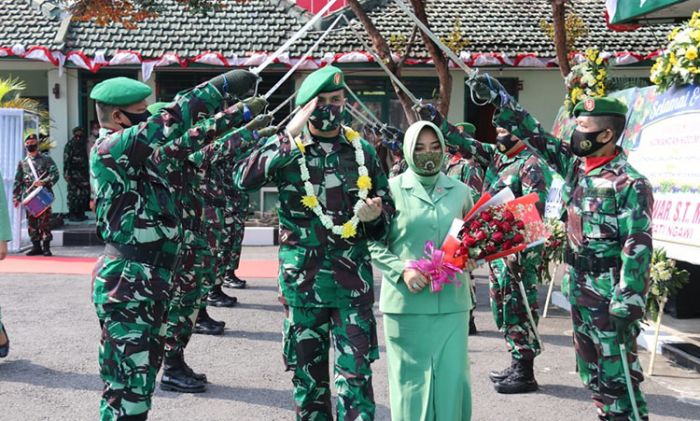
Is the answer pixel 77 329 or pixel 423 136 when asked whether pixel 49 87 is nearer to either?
pixel 77 329

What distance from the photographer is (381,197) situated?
180 inches

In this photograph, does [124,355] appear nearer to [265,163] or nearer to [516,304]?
[265,163]

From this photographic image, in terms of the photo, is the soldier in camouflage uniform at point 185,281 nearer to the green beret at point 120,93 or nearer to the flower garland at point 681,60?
the green beret at point 120,93

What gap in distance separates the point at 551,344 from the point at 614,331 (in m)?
3.41

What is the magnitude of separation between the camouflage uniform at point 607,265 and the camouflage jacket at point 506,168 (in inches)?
57.0

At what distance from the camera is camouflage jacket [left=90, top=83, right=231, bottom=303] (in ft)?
13.4

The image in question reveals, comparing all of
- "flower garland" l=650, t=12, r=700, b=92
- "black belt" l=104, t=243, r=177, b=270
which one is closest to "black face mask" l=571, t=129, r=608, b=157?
"black belt" l=104, t=243, r=177, b=270

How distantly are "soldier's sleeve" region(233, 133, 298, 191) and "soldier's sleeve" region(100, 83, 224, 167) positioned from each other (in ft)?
1.68

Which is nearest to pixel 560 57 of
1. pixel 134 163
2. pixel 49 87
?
pixel 134 163

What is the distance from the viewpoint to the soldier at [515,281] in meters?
6.29

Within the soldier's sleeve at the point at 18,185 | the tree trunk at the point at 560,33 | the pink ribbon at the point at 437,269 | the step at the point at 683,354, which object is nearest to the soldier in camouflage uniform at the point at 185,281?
the pink ribbon at the point at 437,269

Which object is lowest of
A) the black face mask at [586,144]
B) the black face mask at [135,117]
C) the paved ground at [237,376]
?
the paved ground at [237,376]

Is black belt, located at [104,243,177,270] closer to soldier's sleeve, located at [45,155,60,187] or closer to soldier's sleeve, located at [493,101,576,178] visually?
soldier's sleeve, located at [493,101,576,178]

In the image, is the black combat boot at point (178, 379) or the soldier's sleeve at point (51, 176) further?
the soldier's sleeve at point (51, 176)
